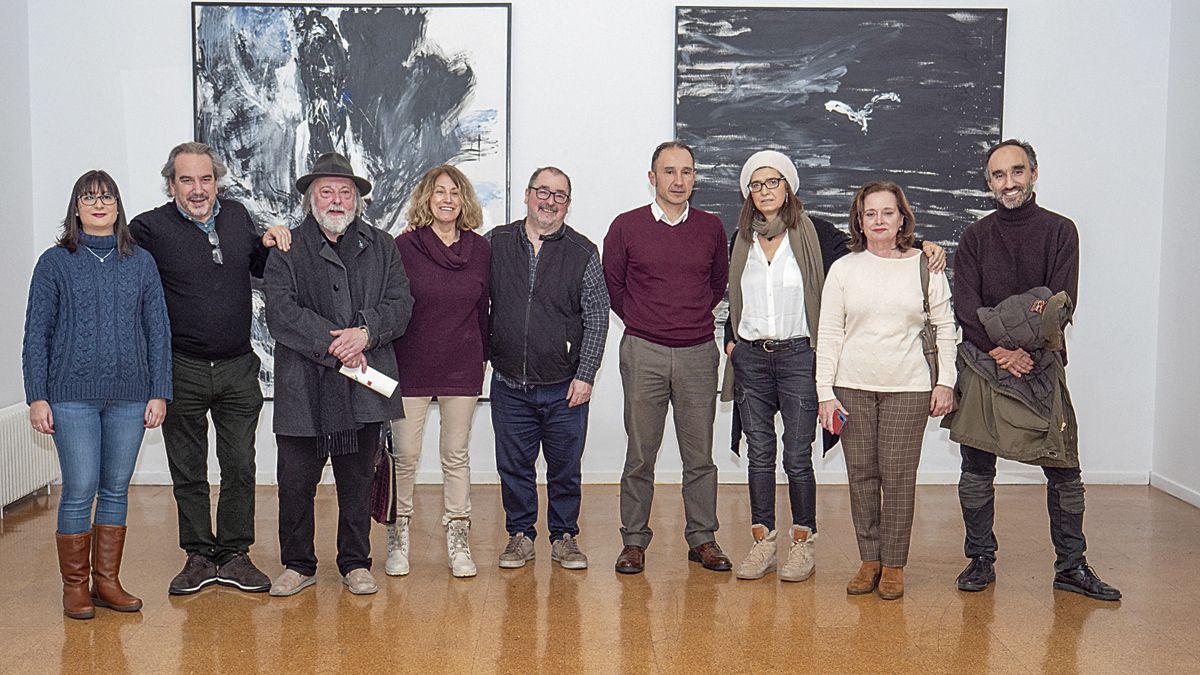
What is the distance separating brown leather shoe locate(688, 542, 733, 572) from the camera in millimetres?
4625

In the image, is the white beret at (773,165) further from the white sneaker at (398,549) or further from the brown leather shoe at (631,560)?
the white sneaker at (398,549)

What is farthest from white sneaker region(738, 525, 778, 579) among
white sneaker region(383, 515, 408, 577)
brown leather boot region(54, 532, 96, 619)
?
brown leather boot region(54, 532, 96, 619)

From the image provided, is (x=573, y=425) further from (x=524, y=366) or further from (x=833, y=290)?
(x=833, y=290)

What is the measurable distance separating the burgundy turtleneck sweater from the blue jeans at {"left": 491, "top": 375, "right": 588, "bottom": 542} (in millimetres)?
1582

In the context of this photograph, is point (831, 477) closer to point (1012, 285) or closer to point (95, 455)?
point (1012, 285)

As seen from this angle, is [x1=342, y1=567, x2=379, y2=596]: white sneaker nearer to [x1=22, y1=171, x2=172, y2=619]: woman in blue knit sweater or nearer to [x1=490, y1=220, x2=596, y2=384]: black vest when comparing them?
[x1=22, y1=171, x2=172, y2=619]: woman in blue knit sweater

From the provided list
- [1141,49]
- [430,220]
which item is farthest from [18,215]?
[1141,49]

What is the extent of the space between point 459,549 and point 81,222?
6.14 feet

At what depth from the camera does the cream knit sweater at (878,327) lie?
4145 mm

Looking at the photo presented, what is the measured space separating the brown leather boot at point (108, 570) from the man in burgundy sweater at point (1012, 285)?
10.2ft

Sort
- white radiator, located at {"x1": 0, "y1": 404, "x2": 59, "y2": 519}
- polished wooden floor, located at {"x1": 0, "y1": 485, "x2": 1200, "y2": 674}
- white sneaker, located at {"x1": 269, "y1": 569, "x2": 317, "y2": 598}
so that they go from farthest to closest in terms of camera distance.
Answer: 1. white radiator, located at {"x1": 0, "y1": 404, "x2": 59, "y2": 519}
2. white sneaker, located at {"x1": 269, "y1": 569, "x2": 317, "y2": 598}
3. polished wooden floor, located at {"x1": 0, "y1": 485, "x2": 1200, "y2": 674}

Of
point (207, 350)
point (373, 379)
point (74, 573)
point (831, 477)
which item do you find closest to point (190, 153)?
point (207, 350)

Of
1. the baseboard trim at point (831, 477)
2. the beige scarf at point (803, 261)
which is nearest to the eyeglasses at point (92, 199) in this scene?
the beige scarf at point (803, 261)

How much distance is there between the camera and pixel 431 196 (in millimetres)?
4441
